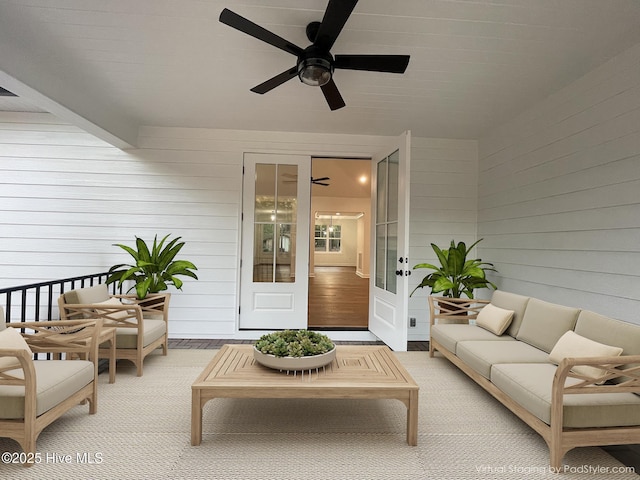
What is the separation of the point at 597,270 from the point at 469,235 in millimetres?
1904

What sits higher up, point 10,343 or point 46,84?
point 46,84

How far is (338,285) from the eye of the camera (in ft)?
30.0

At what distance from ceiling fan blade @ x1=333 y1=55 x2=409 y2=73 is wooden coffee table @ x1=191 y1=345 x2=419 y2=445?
202 cm

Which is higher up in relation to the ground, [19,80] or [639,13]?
[639,13]

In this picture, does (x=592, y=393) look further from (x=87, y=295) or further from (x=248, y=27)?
(x=87, y=295)

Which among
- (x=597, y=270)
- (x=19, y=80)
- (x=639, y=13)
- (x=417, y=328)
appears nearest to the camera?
(x=639, y=13)

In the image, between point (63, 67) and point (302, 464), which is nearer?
point (302, 464)

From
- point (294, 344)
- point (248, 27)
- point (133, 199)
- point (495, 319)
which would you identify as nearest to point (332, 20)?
point (248, 27)

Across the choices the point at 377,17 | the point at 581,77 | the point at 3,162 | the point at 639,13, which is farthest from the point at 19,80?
the point at 581,77

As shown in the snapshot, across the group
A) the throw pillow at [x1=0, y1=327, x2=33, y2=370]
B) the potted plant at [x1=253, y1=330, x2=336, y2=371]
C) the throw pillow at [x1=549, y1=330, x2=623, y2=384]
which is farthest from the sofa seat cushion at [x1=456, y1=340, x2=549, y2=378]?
the throw pillow at [x1=0, y1=327, x2=33, y2=370]

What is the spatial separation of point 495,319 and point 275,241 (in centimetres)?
267

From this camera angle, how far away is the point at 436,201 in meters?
4.53

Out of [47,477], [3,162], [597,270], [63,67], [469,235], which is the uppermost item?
[63,67]

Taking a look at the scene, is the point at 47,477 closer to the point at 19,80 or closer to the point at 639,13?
the point at 19,80
